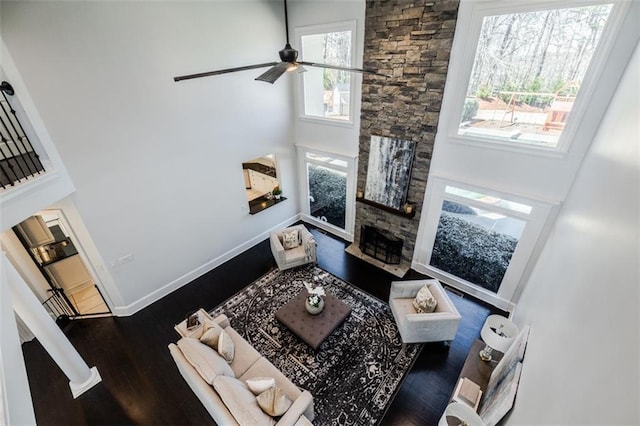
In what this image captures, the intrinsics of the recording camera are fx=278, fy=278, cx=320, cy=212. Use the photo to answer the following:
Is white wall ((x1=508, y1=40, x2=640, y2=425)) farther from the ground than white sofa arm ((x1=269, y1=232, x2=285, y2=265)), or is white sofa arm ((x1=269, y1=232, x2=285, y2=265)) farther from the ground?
white wall ((x1=508, y1=40, x2=640, y2=425))

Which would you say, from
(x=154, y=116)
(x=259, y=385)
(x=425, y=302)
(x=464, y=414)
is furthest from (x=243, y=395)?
(x=154, y=116)

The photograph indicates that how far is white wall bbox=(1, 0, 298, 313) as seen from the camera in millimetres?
3650

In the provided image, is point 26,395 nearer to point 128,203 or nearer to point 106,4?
point 128,203

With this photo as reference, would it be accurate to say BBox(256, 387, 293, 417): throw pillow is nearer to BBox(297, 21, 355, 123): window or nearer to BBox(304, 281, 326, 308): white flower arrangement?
BBox(304, 281, 326, 308): white flower arrangement

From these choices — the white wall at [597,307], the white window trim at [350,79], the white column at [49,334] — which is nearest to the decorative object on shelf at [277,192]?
the white window trim at [350,79]

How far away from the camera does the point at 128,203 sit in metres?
4.76

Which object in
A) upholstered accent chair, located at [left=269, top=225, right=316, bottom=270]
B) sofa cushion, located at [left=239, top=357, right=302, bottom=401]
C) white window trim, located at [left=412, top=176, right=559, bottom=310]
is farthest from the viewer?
upholstered accent chair, located at [left=269, top=225, right=316, bottom=270]

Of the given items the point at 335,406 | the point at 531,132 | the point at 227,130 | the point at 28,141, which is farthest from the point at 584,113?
the point at 28,141

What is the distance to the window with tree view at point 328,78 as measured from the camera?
18.4ft

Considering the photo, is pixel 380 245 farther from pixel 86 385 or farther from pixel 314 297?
pixel 86 385

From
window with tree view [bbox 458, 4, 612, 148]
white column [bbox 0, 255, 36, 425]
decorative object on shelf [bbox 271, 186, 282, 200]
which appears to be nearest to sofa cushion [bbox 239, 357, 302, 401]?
white column [bbox 0, 255, 36, 425]

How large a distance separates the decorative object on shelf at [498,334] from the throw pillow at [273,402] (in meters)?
2.45

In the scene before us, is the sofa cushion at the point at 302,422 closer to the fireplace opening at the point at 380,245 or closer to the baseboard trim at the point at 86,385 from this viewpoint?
the baseboard trim at the point at 86,385

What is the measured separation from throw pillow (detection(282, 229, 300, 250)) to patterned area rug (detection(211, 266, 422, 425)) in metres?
0.83
